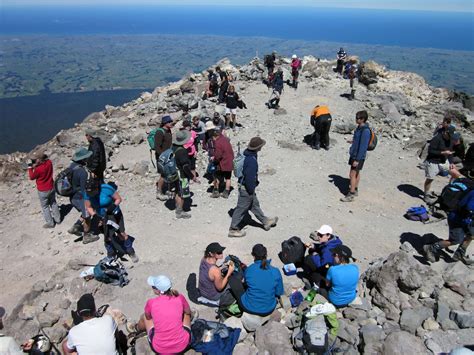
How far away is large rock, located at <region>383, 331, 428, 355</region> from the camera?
5.62 metres

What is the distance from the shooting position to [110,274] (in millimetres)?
8250

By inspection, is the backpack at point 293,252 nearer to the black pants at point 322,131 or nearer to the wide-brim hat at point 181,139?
the wide-brim hat at point 181,139

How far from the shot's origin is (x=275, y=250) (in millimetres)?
9547

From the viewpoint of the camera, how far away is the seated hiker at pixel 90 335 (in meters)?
5.41

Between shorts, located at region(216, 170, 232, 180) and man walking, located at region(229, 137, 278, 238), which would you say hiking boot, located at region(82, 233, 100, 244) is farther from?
shorts, located at region(216, 170, 232, 180)

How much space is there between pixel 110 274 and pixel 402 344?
→ 20.4 ft

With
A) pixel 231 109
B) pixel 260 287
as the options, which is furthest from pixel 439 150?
pixel 231 109

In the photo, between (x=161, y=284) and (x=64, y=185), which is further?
(x=64, y=185)

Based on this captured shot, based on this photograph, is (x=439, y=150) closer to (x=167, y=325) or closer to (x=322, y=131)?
(x=322, y=131)

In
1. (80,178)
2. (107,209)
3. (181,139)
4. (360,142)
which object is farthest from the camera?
(360,142)

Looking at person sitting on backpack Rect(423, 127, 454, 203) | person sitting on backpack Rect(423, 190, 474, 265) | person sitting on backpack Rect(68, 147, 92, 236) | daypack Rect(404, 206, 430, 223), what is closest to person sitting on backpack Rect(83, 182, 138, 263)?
person sitting on backpack Rect(68, 147, 92, 236)

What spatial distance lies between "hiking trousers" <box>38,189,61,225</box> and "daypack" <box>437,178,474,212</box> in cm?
1070

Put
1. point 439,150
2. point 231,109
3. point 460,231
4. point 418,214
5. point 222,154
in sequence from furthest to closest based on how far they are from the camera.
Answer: point 231,109 → point 222,154 → point 418,214 → point 439,150 → point 460,231

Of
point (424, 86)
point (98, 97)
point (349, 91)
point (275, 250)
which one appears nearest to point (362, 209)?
point (275, 250)
